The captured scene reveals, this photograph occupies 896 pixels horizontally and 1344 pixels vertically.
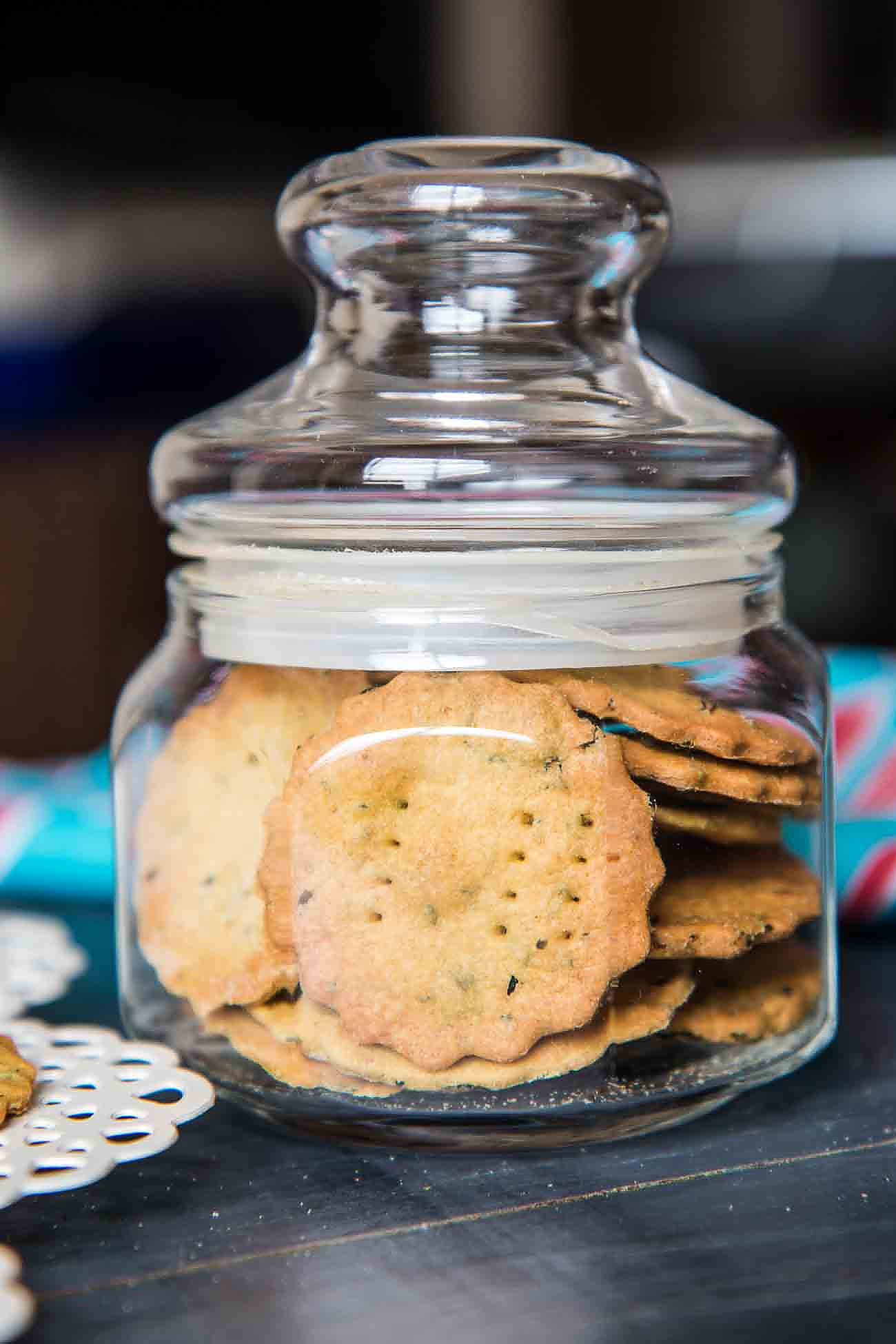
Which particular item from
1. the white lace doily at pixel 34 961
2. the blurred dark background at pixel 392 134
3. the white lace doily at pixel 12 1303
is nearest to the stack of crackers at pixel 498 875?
the white lace doily at pixel 12 1303

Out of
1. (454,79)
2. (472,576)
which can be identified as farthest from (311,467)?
(454,79)

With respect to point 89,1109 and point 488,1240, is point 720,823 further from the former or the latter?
point 89,1109

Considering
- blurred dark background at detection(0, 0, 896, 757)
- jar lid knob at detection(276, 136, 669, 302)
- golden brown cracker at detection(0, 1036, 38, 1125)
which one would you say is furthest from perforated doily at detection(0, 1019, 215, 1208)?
blurred dark background at detection(0, 0, 896, 757)

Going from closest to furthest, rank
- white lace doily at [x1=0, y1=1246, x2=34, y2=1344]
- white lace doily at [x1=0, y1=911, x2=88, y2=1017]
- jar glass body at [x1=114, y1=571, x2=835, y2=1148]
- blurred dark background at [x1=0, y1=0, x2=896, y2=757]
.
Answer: white lace doily at [x1=0, y1=1246, x2=34, y2=1344] < jar glass body at [x1=114, y1=571, x2=835, y2=1148] < white lace doily at [x1=0, y1=911, x2=88, y2=1017] < blurred dark background at [x1=0, y1=0, x2=896, y2=757]

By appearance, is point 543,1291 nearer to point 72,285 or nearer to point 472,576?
point 472,576

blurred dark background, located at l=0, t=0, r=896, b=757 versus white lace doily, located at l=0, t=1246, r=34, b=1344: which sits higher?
blurred dark background, located at l=0, t=0, r=896, b=757

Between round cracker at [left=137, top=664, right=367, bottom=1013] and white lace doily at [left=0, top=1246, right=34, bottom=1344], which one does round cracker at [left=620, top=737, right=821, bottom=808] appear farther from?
white lace doily at [left=0, top=1246, right=34, bottom=1344]

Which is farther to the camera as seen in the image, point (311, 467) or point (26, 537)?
point (26, 537)
